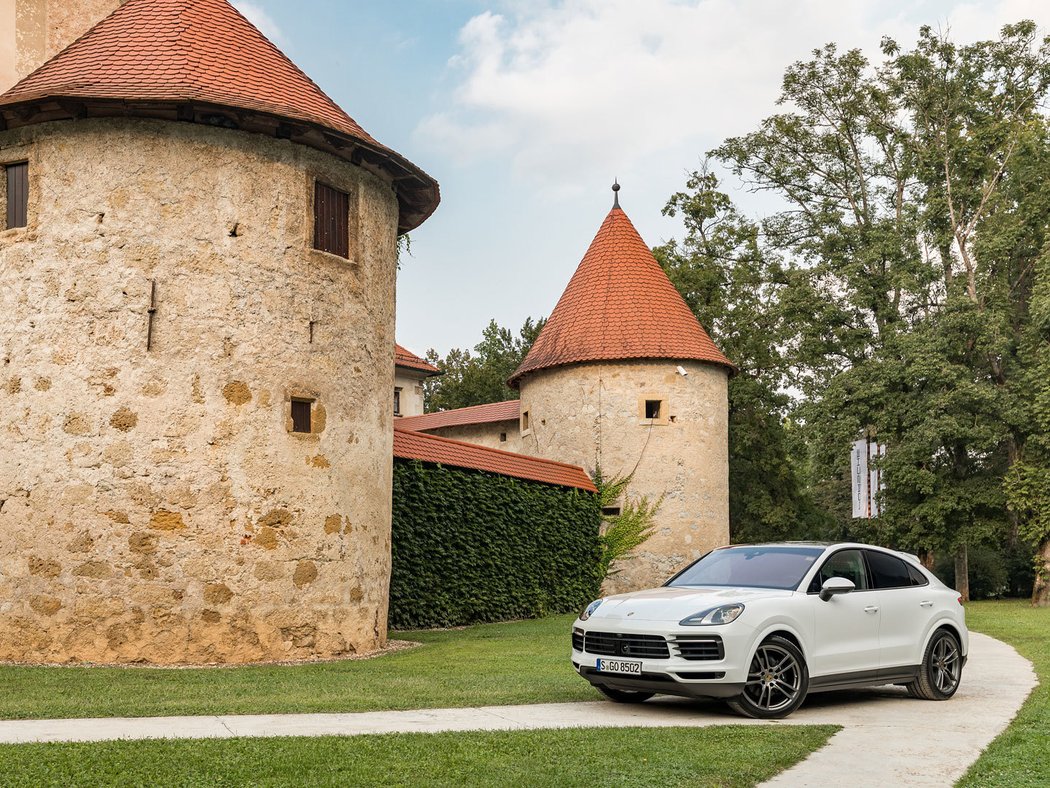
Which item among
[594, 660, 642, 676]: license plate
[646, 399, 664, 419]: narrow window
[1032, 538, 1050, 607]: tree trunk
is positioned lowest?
[1032, 538, 1050, 607]: tree trunk

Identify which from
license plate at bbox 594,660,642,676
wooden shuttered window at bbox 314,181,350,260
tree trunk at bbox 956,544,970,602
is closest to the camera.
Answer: license plate at bbox 594,660,642,676

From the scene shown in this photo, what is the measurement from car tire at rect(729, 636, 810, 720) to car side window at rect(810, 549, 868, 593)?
986mm

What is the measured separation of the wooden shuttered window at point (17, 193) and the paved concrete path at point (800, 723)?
8.31 metres

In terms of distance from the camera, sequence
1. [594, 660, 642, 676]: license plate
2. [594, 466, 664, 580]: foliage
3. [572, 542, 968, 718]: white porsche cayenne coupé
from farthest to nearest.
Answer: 1. [594, 466, 664, 580]: foliage
2. [594, 660, 642, 676]: license plate
3. [572, 542, 968, 718]: white porsche cayenne coupé

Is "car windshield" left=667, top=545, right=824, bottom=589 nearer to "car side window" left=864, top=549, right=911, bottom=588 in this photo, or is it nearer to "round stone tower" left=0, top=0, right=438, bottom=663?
"car side window" left=864, top=549, right=911, bottom=588

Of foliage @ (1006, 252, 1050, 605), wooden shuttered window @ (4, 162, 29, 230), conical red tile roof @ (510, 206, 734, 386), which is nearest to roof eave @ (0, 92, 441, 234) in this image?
wooden shuttered window @ (4, 162, 29, 230)

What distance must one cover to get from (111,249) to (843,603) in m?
9.51

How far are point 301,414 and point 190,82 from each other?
14.4 ft

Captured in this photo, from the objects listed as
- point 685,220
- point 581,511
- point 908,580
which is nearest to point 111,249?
point 908,580

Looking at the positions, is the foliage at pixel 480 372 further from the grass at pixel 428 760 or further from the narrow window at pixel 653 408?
the grass at pixel 428 760

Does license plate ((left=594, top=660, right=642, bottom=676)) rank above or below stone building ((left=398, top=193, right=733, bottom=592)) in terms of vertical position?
below

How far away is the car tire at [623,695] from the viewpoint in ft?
31.0

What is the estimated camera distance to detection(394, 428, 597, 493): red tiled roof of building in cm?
1977

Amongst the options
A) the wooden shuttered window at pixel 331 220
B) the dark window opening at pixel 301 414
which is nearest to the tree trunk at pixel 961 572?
the wooden shuttered window at pixel 331 220
